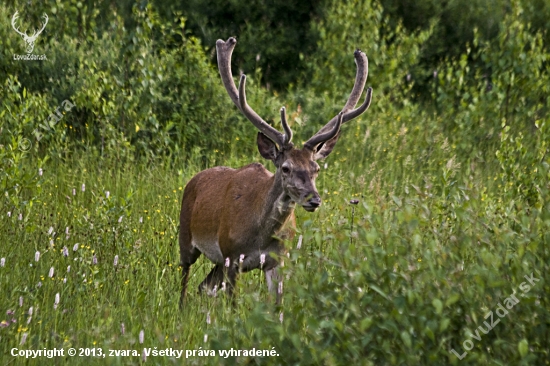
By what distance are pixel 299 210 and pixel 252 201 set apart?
1.21 m

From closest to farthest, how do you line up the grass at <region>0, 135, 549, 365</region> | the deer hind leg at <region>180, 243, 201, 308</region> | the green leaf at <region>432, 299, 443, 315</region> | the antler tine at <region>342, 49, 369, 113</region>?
the green leaf at <region>432, 299, 443, 315</region> < the grass at <region>0, 135, 549, 365</region> < the antler tine at <region>342, 49, 369, 113</region> < the deer hind leg at <region>180, 243, 201, 308</region>

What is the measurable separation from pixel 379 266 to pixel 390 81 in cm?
815

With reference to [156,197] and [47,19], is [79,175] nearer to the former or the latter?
[156,197]

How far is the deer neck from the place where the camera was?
290 inches

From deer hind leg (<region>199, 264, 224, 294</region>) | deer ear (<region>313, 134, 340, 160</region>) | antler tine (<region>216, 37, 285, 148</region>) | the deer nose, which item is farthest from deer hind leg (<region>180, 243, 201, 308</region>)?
the deer nose

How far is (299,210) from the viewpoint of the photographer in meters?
8.85

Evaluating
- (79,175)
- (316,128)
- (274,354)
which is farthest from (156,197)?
(274,354)

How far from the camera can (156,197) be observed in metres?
9.51

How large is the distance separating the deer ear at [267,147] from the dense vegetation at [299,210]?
0.55m

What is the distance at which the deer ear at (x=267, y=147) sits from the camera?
25.0 ft

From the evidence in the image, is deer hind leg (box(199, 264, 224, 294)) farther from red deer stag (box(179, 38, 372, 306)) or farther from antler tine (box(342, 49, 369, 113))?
antler tine (box(342, 49, 369, 113))

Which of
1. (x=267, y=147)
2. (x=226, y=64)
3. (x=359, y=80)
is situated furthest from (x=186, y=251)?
(x=359, y=80)

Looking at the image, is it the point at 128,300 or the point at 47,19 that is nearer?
the point at 128,300

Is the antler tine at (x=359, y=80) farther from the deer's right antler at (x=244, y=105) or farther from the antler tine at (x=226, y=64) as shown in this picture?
the antler tine at (x=226, y=64)
